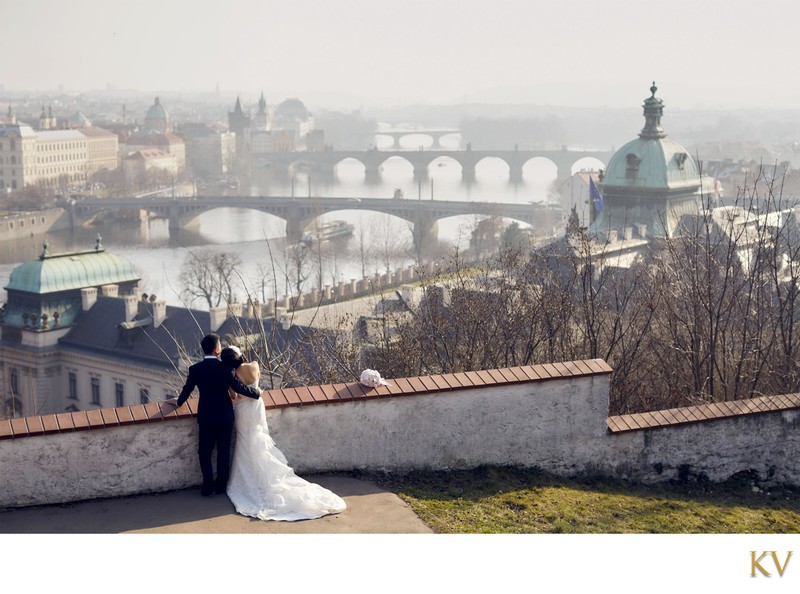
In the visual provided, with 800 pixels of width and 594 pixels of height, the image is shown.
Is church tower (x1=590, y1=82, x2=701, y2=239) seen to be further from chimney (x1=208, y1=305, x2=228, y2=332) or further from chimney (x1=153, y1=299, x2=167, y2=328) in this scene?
chimney (x1=153, y1=299, x2=167, y2=328)

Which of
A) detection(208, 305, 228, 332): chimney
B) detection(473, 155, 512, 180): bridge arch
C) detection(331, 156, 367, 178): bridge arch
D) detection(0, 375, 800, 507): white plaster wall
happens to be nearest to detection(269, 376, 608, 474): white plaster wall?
detection(0, 375, 800, 507): white plaster wall

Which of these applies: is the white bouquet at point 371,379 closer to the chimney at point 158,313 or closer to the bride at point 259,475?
the bride at point 259,475

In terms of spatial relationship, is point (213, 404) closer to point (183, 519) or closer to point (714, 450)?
point (183, 519)

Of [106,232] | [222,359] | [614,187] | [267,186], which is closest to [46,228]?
[106,232]

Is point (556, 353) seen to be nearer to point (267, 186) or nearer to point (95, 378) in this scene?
point (95, 378)

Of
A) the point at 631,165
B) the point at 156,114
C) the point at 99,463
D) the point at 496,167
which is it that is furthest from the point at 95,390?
the point at 156,114
